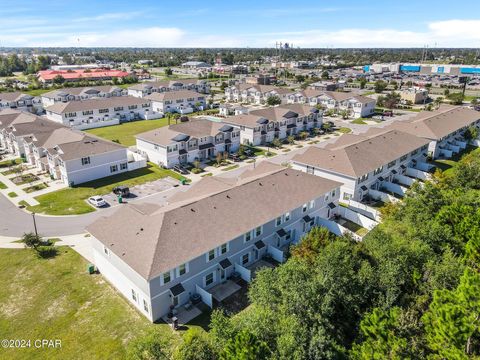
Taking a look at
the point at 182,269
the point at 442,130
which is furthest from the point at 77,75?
the point at 182,269

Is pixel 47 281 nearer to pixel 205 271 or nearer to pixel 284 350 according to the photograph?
pixel 205 271

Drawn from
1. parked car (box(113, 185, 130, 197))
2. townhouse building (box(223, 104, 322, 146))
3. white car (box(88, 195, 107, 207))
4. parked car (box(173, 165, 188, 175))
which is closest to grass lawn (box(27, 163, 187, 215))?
white car (box(88, 195, 107, 207))

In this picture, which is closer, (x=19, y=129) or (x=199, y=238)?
(x=199, y=238)

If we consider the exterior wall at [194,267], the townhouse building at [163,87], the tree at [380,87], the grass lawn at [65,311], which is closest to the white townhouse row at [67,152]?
the grass lawn at [65,311]

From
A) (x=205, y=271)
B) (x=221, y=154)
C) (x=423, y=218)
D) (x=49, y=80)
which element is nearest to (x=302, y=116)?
(x=221, y=154)

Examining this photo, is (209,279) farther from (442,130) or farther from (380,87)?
(380,87)

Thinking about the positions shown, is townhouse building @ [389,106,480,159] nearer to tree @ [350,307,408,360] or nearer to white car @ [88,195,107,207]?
tree @ [350,307,408,360]

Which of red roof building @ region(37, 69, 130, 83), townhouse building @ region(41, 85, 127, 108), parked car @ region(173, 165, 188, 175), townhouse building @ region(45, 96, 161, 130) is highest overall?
red roof building @ region(37, 69, 130, 83)
